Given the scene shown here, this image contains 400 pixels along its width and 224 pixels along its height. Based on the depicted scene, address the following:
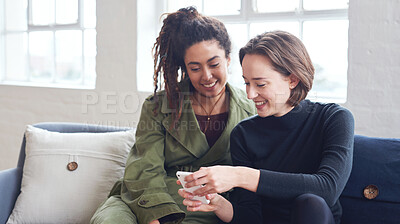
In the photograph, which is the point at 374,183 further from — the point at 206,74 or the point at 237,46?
the point at 237,46

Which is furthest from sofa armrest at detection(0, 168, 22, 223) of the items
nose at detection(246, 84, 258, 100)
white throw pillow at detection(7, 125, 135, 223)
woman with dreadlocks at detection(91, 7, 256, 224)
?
nose at detection(246, 84, 258, 100)

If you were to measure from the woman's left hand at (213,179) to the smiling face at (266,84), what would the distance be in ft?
1.16

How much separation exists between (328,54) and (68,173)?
1.79 meters

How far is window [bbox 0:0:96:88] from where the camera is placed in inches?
158

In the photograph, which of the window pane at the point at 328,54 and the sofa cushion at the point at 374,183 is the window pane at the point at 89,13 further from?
the sofa cushion at the point at 374,183

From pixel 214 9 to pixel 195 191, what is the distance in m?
2.02

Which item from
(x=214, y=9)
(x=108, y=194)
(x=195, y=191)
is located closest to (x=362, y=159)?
(x=195, y=191)

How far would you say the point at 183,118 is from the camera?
2145mm

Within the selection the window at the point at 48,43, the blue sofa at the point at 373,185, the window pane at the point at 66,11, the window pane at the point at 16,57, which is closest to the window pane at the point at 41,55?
the window at the point at 48,43

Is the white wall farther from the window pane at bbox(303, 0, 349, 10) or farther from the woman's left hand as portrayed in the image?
the woman's left hand

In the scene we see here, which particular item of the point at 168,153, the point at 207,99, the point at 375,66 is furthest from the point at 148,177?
the point at 375,66

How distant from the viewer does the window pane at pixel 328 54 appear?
2867 mm

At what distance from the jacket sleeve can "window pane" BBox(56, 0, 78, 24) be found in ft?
7.24

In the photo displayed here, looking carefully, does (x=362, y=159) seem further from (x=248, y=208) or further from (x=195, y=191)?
(x=195, y=191)
